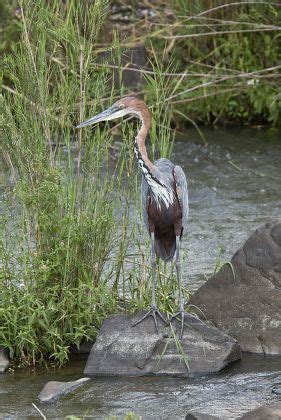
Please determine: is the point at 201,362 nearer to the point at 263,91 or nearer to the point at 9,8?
the point at 263,91

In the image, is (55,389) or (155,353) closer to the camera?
(55,389)

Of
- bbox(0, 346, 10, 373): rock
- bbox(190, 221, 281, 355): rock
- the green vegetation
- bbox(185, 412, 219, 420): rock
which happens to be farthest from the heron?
bbox(185, 412, 219, 420): rock

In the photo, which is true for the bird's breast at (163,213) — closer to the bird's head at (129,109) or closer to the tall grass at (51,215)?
the tall grass at (51,215)

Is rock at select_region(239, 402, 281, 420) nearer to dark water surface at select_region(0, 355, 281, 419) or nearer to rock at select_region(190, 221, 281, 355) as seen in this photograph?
dark water surface at select_region(0, 355, 281, 419)

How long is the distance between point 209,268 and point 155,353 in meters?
1.99

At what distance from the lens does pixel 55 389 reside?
5645 millimetres

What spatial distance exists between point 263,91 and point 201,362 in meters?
6.09

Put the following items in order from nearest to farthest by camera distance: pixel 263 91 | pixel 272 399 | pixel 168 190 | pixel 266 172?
pixel 272 399
pixel 168 190
pixel 266 172
pixel 263 91

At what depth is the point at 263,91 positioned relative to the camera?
38.0ft

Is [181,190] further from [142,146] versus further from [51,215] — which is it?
[51,215]

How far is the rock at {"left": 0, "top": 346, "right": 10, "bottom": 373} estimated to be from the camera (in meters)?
6.12

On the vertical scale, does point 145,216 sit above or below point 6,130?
below

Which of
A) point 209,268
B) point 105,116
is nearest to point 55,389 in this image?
point 105,116

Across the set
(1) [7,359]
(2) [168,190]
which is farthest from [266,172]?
(1) [7,359]
